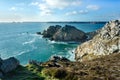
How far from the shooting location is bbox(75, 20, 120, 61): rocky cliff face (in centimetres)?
8181

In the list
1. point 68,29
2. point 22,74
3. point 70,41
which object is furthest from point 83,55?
point 68,29

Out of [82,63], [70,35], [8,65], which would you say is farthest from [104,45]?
[70,35]

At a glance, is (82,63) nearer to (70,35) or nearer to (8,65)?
(8,65)

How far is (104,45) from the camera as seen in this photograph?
282 ft

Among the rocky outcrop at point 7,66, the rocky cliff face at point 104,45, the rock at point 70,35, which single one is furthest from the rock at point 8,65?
the rock at point 70,35

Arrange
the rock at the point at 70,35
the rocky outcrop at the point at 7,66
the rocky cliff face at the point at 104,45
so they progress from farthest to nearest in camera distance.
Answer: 1. the rock at the point at 70,35
2. the rocky cliff face at the point at 104,45
3. the rocky outcrop at the point at 7,66

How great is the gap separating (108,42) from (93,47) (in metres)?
6.65

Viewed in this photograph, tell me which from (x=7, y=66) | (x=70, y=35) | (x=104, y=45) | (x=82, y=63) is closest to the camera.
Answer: (x=7, y=66)

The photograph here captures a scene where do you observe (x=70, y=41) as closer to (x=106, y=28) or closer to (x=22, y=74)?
(x=106, y=28)

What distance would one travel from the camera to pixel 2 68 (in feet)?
130

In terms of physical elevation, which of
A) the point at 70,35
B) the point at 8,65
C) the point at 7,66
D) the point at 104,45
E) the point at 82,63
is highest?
the point at 8,65

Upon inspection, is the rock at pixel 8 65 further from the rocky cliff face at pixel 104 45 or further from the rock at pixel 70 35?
the rock at pixel 70 35

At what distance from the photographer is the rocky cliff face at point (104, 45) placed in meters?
81.8

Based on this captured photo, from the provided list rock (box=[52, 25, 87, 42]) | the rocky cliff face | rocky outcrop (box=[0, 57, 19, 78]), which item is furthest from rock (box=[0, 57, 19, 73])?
rock (box=[52, 25, 87, 42])
